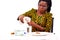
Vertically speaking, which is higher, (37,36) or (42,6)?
(42,6)

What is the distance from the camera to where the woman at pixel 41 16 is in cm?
141

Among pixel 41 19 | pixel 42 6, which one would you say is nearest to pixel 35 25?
pixel 41 19

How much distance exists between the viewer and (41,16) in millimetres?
1436

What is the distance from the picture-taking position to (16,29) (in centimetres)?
138

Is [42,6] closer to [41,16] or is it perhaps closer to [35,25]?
[41,16]

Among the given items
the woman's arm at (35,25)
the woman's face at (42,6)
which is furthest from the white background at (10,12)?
the woman's arm at (35,25)

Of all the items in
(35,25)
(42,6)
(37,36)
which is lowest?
(37,36)

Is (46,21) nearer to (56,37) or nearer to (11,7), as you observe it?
(56,37)

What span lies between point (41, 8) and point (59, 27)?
33 cm

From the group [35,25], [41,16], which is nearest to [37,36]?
[35,25]

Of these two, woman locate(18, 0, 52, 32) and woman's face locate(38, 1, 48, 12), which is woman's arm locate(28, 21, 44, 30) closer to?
woman locate(18, 0, 52, 32)

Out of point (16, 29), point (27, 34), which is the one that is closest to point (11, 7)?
point (16, 29)

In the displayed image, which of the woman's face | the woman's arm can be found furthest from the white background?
the woman's arm

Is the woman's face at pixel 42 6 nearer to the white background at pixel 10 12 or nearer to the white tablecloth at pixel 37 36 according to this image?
the white background at pixel 10 12
